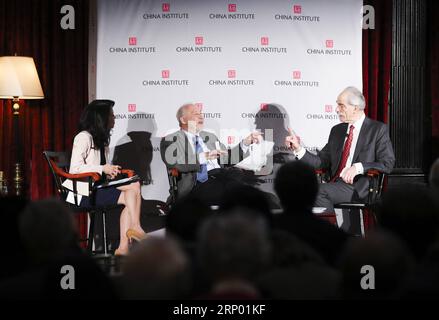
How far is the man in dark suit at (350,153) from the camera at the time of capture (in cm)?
562

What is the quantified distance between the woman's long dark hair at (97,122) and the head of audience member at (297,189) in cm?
319

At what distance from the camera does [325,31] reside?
252 inches

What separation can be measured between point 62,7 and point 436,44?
333cm

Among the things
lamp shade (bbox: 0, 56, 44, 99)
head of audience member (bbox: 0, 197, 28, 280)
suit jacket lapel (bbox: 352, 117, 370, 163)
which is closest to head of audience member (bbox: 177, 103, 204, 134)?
lamp shade (bbox: 0, 56, 44, 99)

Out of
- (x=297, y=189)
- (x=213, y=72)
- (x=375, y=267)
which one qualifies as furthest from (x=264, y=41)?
(x=375, y=267)

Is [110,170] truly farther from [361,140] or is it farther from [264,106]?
[361,140]

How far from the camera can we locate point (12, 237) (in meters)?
2.44

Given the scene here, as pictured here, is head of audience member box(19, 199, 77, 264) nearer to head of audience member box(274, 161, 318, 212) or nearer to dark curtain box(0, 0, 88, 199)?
head of audience member box(274, 161, 318, 212)

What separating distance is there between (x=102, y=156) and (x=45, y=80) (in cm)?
114

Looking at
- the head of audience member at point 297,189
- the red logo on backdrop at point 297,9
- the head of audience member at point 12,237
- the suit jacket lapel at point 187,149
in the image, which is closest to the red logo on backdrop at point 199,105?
the suit jacket lapel at point 187,149

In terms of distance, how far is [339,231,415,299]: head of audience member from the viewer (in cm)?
186

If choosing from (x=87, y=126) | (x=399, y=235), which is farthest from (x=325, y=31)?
(x=399, y=235)

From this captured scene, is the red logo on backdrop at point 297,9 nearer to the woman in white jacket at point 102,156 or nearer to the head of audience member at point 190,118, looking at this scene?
the head of audience member at point 190,118

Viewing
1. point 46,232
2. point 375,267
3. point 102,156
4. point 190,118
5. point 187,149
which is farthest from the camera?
point 190,118
